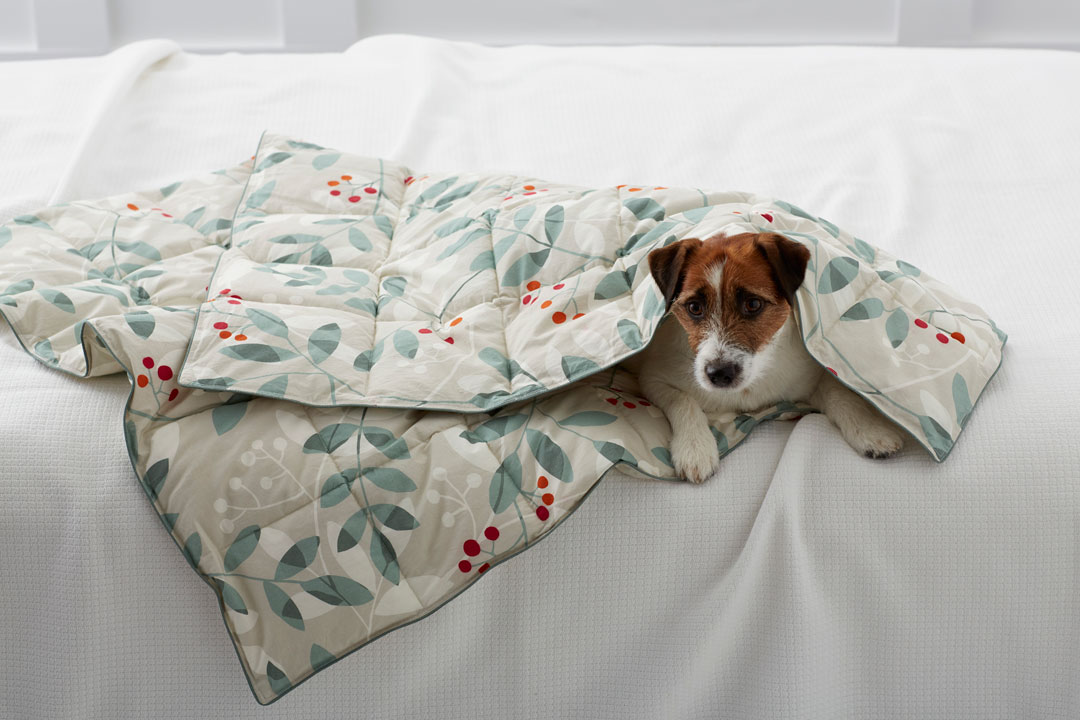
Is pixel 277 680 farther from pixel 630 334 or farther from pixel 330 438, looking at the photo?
pixel 630 334

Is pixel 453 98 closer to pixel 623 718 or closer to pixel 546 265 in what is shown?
pixel 546 265

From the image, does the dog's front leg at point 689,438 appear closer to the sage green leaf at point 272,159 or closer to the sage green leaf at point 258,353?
the sage green leaf at point 258,353

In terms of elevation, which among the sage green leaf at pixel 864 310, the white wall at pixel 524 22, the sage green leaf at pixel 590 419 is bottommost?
the sage green leaf at pixel 590 419

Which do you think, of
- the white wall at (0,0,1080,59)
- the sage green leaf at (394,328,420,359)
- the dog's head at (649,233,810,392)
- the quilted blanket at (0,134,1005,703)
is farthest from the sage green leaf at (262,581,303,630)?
the white wall at (0,0,1080,59)

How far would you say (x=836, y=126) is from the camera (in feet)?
6.87

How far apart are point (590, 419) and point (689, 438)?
13 cm

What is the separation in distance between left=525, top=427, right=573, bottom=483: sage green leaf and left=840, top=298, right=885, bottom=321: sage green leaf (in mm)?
411

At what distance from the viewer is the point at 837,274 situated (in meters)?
1.25

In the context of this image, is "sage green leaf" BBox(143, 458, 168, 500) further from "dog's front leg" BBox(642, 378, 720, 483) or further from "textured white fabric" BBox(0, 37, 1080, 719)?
"dog's front leg" BBox(642, 378, 720, 483)

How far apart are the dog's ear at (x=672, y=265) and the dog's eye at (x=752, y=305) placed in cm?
8

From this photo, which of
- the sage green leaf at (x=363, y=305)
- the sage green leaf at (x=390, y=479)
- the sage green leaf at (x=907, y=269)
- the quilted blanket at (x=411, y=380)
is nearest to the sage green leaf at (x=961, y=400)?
the quilted blanket at (x=411, y=380)

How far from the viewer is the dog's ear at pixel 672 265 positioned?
1221 mm

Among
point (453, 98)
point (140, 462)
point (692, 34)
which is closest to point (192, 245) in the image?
point (140, 462)

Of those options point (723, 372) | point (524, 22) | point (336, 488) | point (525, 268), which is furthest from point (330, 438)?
point (524, 22)
